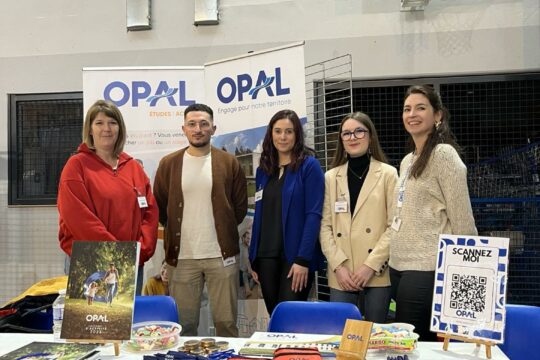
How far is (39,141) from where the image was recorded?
4637mm

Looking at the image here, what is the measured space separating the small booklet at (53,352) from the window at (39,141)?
131 inches

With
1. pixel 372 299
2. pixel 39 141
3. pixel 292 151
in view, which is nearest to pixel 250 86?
pixel 292 151

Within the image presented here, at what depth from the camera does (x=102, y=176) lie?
2.45 meters

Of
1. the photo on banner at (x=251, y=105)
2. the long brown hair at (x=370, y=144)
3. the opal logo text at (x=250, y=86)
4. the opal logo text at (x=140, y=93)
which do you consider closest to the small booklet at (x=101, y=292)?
the long brown hair at (x=370, y=144)

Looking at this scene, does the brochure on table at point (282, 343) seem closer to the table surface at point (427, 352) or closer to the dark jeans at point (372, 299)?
the table surface at point (427, 352)

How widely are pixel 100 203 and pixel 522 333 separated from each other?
1.98 meters

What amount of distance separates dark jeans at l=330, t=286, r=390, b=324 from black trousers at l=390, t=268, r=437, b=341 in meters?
0.40

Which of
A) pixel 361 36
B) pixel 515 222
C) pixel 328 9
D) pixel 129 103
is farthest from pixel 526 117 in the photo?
pixel 129 103

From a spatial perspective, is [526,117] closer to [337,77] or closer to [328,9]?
[337,77]

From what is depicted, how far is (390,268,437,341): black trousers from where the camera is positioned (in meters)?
1.91

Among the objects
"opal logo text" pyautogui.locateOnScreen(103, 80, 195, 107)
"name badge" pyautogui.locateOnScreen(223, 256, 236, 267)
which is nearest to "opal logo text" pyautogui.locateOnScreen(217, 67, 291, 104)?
"opal logo text" pyautogui.locateOnScreen(103, 80, 195, 107)

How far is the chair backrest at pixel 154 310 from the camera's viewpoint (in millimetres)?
2018

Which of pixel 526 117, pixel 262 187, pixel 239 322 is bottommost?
pixel 239 322

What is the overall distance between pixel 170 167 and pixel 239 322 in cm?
126
